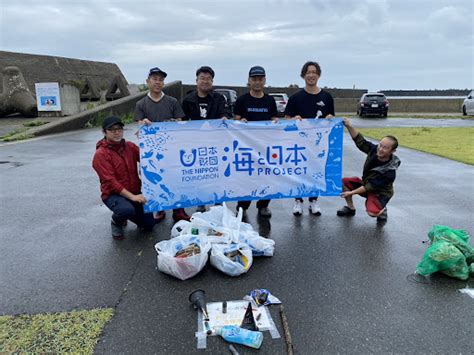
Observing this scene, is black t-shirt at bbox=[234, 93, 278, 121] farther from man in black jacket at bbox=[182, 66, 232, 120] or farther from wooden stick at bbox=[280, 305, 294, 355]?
wooden stick at bbox=[280, 305, 294, 355]

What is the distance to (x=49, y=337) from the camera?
111 inches

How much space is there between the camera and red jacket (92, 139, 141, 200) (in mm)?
4543

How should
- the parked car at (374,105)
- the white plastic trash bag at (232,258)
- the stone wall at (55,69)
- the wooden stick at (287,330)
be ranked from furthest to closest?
the parked car at (374,105) < the stone wall at (55,69) < the white plastic trash bag at (232,258) < the wooden stick at (287,330)

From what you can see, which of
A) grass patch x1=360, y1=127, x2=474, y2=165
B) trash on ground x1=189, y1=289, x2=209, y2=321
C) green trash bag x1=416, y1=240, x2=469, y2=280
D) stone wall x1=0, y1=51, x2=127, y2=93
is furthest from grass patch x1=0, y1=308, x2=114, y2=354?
stone wall x1=0, y1=51, x2=127, y2=93

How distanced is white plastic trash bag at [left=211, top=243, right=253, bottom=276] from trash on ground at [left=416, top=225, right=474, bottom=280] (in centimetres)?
169

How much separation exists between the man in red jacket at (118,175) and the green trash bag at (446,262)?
10.3ft

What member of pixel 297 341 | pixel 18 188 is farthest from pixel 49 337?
pixel 18 188

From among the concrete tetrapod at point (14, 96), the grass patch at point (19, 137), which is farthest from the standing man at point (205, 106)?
the concrete tetrapod at point (14, 96)

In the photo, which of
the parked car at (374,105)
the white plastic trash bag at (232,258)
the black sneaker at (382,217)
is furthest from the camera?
the parked car at (374,105)

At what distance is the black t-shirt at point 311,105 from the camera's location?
5191 mm

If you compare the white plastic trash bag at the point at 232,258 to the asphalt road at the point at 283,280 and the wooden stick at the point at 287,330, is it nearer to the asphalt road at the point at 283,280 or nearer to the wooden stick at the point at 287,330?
the asphalt road at the point at 283,280

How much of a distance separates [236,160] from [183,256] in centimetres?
167

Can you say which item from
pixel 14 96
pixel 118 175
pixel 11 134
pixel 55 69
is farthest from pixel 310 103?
pixel 55 69

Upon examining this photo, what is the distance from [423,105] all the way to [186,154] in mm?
33678
